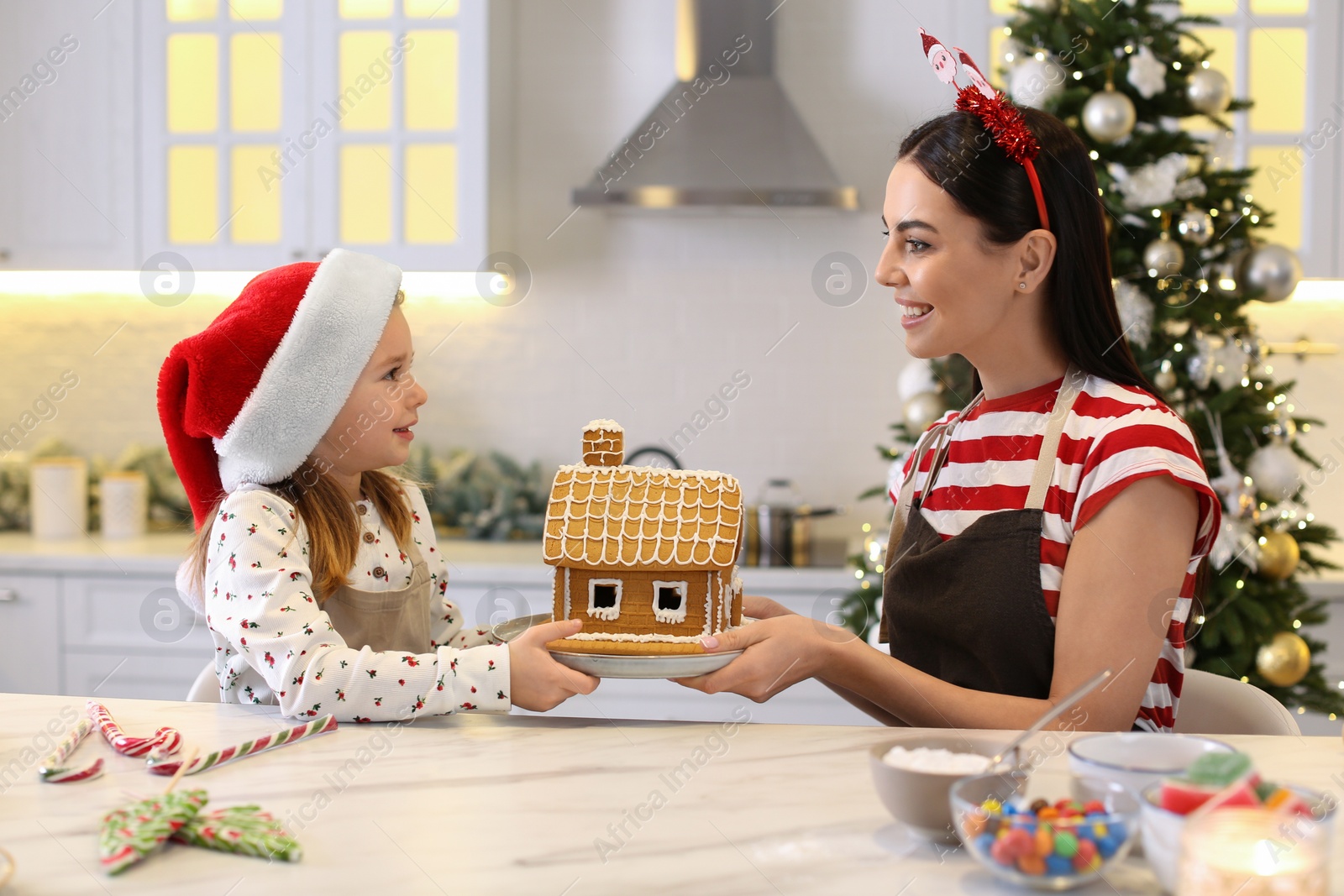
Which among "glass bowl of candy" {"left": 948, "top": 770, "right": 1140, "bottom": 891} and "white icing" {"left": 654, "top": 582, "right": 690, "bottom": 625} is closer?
"glass bowl of candy" {"left": 948, "top": 770, "right": 1140, "bottom": 891}

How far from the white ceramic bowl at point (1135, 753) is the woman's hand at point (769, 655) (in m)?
0.41

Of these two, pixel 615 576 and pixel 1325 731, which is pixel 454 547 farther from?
pixel 1325 731

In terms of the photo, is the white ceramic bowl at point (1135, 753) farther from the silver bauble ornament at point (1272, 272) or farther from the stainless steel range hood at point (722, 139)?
the stainless steel range hood at point (722, 139)

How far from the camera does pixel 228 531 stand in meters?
1.34

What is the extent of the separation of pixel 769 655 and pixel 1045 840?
1.70 ft

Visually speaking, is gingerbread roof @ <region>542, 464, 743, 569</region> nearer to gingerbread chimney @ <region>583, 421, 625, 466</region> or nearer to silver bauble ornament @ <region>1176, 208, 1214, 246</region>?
gingerbread chimney @ <region>583, 421, 625, 466</region>

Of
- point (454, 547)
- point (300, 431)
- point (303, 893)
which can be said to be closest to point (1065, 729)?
point (303, 893)

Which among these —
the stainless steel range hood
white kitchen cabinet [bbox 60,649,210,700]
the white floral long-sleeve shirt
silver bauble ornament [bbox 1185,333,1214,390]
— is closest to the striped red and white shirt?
the white floral long-sleeve shirt

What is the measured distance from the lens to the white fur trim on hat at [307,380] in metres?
1.42

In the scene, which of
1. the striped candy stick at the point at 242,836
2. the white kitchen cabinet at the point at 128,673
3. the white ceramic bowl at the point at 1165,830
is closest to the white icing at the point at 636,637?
the striped candy stick at the point at 242,836

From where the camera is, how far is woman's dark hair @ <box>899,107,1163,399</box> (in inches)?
56.5

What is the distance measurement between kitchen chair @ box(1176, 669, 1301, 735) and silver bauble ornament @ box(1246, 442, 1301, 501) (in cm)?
126

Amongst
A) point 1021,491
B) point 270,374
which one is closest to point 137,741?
point 270,374

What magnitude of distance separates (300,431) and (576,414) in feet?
7.19
